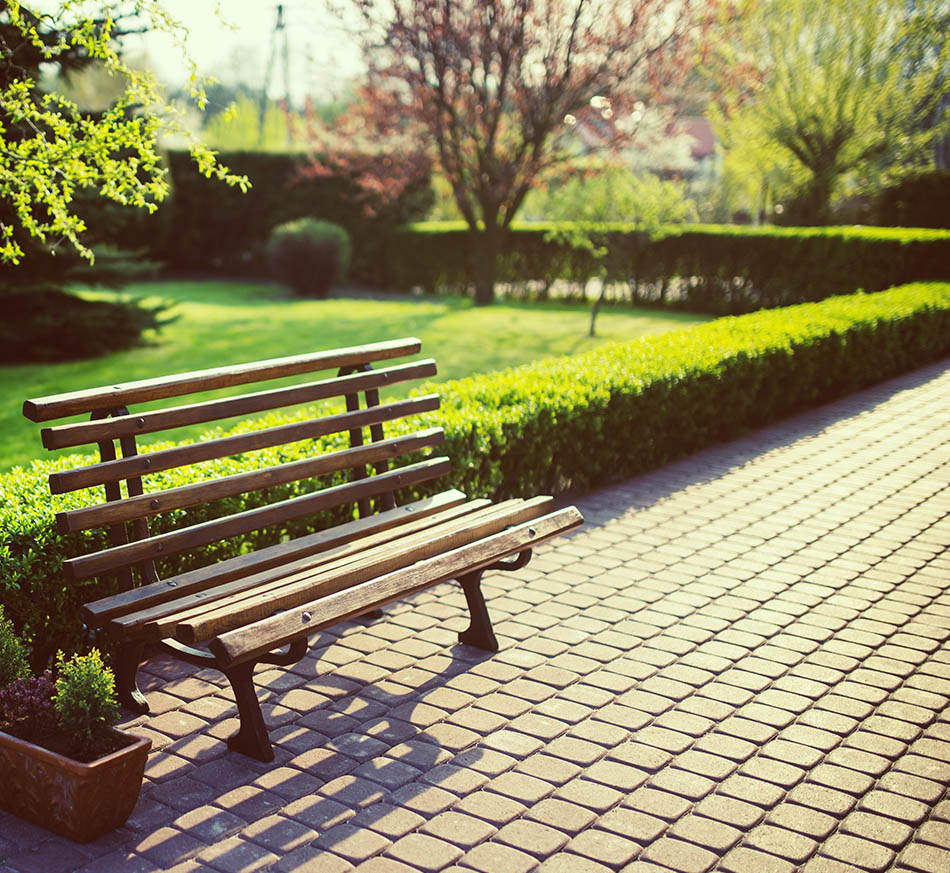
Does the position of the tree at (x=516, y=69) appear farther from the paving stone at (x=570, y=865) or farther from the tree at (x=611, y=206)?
the paving stone at (x=570, y=865)

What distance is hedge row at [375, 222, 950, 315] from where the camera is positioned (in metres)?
16.6

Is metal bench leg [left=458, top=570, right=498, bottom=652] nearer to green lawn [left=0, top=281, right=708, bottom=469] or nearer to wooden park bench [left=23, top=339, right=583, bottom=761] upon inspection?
wooden park bench [left=23, top=339, right=583, bottom=761]

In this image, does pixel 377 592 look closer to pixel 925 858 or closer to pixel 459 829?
pixel 459 829

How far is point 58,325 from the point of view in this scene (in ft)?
42.9

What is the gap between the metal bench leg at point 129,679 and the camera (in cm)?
366

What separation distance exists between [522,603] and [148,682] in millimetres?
1829

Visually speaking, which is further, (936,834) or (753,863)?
(936,834)

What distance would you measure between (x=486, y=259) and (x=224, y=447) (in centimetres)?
1652

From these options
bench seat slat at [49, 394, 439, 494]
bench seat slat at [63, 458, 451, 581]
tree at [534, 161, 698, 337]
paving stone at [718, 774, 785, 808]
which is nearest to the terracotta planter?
bench seat slat at [63, 458, 451, 581]

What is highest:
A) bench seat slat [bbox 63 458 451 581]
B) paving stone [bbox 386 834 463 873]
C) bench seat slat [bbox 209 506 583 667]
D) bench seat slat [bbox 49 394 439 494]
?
bench seat slat [bbox 49 394 439 494]

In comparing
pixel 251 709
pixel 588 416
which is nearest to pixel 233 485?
pixel 251 709

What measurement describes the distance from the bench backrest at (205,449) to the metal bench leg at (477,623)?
2.39 ft

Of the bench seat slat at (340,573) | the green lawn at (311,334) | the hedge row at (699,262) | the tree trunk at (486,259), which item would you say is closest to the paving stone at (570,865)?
the bench seat slat at (340,573)

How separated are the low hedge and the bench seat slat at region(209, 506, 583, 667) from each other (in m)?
1.19
